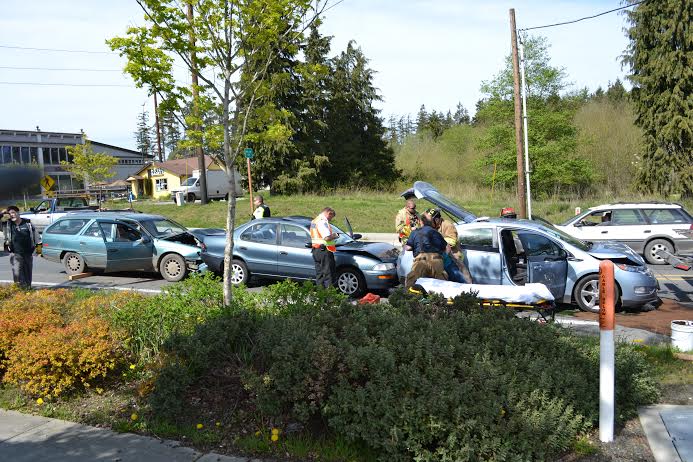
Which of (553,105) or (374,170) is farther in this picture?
(374,170)

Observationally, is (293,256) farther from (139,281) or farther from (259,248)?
(139,281)

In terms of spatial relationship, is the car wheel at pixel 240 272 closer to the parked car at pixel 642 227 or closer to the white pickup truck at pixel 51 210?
the parked car at pixel 642 227

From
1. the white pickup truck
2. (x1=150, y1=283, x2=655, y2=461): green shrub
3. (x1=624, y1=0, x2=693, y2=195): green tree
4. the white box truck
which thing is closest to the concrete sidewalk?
(x1=150, y1=283, x2=655, y2=461): green shrub

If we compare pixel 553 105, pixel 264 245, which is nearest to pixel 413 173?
pixel 553 105

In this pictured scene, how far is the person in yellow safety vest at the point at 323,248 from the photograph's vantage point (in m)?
10.0

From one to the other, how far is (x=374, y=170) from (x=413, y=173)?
22.1ft

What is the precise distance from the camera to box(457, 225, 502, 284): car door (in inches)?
360

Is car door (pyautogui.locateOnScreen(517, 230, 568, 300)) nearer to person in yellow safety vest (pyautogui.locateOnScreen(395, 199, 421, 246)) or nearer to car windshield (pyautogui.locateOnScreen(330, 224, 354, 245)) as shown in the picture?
person in yellow safety vest (pyautogui.locateOnScreen(395, 199, 421, 246))

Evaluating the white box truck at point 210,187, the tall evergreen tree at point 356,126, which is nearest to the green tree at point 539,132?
the tall evergreen tree at point 356,126

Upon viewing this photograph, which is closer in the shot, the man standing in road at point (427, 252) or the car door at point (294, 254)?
the man standing in road at point (427, 252)

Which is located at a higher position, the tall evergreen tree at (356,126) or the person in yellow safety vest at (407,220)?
the tall evergreen tree at (356,126)

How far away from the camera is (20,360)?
5645mm

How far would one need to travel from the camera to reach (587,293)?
9.01 meters

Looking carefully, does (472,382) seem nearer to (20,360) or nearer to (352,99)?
(20,360)
